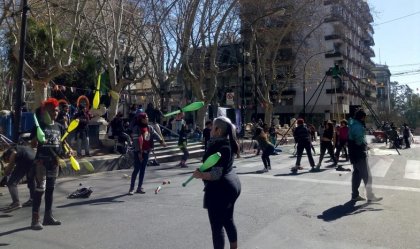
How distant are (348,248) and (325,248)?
0.94ft

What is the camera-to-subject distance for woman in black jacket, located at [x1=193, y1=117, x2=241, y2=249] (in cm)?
422

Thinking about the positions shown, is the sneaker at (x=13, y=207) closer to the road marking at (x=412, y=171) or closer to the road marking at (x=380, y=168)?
the road marking at (x=380, y=168)

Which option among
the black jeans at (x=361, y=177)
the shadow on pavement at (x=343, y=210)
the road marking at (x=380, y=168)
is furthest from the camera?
the road marking at (x=380, y=168)

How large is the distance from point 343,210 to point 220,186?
3909 millimetres

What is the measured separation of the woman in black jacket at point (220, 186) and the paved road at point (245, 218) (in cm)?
100

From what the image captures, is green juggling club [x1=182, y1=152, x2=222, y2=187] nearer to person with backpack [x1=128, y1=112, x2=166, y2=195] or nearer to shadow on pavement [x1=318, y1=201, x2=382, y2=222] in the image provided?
shadow on pavement [x1=318, y1=201, x2=382, y2=222]

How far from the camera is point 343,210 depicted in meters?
7.32

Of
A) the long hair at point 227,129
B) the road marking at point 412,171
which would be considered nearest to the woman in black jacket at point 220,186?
the long hair at point 227,129

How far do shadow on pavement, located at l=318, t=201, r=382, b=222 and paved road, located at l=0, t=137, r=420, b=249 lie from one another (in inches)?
0.7

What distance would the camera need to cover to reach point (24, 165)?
7.29m

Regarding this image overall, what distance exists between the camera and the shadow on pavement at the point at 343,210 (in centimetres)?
681

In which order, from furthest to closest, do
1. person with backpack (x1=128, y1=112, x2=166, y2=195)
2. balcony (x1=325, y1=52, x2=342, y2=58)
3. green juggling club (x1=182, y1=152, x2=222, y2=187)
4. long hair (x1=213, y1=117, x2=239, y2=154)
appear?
balcony (x1=325, y1=52, x2=342, y2=58) < person with backpack (x1=128, y1=112, x2=166, y2=195) < long hair (x1=213, y1=117, x2=239, y2=154) < green juggling club (x1=182, y1=152, x2=222, y2=187)

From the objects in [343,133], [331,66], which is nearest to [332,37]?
[331,66]

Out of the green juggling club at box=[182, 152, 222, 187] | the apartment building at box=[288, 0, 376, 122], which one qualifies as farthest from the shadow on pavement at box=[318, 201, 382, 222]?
the apartment building at box=[288, 0, 376, 122]
